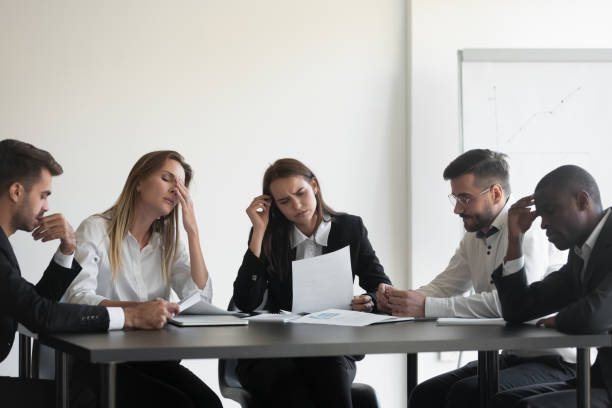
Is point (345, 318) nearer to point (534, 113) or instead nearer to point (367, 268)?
point (367, 268)

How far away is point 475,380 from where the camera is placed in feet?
8.19

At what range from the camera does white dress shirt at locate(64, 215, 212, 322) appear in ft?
8.31

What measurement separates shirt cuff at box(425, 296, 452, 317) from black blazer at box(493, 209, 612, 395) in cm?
21

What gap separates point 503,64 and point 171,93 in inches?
69.0

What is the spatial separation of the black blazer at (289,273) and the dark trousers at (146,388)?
42 cm

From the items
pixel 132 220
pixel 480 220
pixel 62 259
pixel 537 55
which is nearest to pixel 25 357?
pixel 62 259

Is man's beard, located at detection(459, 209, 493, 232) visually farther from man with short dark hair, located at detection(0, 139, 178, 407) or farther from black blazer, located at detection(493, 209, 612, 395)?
man with short dark hair, located at detection(0, 139, 178, 407)

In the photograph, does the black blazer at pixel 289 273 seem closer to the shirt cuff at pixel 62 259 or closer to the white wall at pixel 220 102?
the shirt cuff at pixel 62 259

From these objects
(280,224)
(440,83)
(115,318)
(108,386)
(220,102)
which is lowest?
(108,386)

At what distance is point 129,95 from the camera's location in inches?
151

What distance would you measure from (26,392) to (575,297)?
5.29 ft

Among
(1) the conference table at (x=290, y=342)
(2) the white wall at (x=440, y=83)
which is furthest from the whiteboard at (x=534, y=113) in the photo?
(1) the conference table at (x=290, y=342)

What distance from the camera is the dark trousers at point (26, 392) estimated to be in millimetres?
2064

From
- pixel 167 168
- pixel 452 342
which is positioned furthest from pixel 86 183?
pixel 452 342
